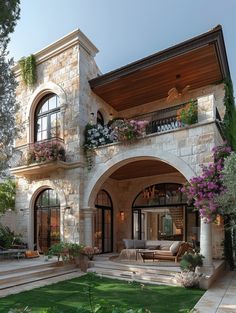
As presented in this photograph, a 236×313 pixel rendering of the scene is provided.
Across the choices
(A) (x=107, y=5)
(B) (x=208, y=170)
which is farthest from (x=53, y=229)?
(A) (x=107, y=5)

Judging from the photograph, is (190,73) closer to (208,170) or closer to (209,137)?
(209,137)

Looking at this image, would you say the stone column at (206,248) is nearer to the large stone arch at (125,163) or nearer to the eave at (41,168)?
the large stone arch at (125,163)

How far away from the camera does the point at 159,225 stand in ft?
58.6

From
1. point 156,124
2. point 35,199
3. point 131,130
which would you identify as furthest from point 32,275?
point 156,124

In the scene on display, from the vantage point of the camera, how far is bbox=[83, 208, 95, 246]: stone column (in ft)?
36.8

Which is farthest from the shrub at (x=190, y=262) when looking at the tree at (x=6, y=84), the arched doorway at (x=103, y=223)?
the tree at (x=6, y=84)

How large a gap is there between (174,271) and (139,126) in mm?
4810

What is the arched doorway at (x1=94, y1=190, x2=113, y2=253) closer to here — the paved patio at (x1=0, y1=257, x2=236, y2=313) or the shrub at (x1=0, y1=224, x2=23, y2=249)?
the shrub at (x1=0, y1=224, x2=23, y2=249)

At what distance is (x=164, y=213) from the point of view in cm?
1752

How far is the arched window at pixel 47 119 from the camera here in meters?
12.9

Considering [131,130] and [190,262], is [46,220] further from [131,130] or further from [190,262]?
[190,262]

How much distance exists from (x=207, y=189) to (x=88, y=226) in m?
5.11

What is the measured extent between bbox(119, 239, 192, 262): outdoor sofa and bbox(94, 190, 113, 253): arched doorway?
2.10 meters

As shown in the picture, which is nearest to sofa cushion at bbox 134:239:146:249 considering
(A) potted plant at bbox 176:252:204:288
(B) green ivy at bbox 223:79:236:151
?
(A) potted plant at bbox 176:252:204:288
